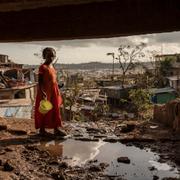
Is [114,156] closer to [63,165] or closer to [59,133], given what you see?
[63,165]

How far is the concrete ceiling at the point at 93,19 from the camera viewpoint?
16.9 feet

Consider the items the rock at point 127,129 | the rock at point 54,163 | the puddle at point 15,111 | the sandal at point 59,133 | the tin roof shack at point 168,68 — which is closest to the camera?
the rock at point 54,163

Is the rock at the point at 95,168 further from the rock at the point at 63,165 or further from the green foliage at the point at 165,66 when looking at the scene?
the green foliage at the point at 165,66

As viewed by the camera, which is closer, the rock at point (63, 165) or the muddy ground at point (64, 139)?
the muddy ground at point (64, 139)

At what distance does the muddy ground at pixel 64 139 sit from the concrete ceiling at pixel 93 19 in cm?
203

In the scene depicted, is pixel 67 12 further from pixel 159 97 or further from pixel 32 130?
pixel 159 97

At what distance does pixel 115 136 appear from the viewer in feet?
26.9

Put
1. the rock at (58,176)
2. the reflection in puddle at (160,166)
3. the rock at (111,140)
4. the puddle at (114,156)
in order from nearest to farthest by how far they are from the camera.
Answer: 1. the rock at (58,176)
2. the puddle at (114,156)
3. the reflection in puddle at (160,166)
4. the rock at (111,140)

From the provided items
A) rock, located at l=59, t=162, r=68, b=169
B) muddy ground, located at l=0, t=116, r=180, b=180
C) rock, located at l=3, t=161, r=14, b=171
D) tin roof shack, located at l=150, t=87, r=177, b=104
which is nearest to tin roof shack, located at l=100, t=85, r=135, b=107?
tin roof shack, located at l=150, t=87, r=177, b=104

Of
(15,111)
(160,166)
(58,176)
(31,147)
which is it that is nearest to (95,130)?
(31,147)

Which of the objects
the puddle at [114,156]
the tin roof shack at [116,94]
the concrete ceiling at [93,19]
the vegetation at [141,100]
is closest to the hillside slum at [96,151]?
the puddle at [114,156]

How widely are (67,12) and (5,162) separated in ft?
8.02

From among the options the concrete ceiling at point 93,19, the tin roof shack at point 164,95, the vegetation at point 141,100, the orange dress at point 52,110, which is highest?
the concrete ceiling at point 93,19

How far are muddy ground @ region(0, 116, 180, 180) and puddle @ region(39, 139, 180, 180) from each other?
5.6 inches
